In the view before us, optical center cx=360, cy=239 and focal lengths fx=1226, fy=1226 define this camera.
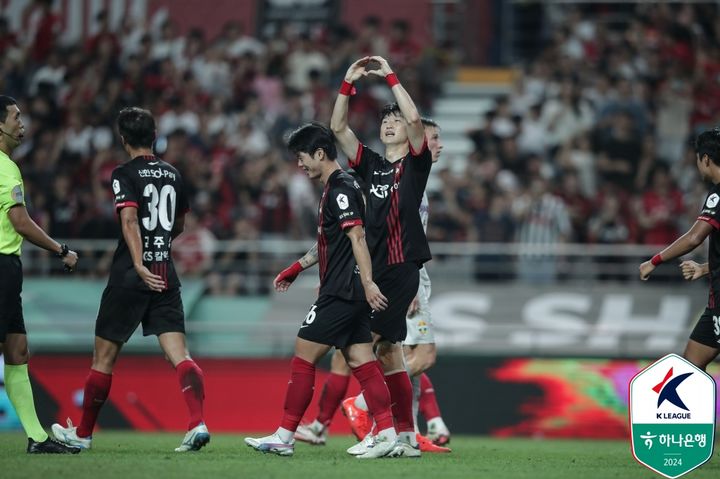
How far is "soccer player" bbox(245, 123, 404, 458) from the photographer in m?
8.98

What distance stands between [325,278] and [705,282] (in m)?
9.46

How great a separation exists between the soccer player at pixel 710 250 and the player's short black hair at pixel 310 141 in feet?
8.29

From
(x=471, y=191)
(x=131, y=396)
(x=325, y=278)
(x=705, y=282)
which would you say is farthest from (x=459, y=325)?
(x=325, y=278)

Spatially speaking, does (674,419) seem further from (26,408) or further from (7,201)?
(7,201)

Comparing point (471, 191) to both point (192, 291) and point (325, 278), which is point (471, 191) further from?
point (325, 278)

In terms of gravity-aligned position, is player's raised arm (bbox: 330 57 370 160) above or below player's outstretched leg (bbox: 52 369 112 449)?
above

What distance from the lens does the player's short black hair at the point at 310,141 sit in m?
9.19

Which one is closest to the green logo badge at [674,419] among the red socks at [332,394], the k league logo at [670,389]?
the k league logo at [670,389]

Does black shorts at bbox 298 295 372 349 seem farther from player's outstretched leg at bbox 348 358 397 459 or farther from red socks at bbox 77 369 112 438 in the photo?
red socks at bbox 77 369 112 438

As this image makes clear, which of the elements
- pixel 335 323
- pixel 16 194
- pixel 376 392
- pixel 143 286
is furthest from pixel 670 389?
pixel 16 194

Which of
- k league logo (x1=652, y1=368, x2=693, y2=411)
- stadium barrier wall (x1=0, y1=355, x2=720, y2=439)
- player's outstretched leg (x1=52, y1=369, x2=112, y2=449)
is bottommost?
stadium barrier wall (x1=0, y1=355, x2=720, y2=439)

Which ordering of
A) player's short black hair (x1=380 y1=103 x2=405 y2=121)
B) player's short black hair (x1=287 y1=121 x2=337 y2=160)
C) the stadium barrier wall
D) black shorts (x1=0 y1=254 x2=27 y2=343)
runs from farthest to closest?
the stadium barrier wall
player's short black hair (x1=380 y1=103 x2=405 y2=121)
player's short black hair (x1=287 y1=121 x2=337 y2=160)
black shorts (x1=0 y1=254 x2=27 y2=343)

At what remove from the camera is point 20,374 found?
9.02 meters

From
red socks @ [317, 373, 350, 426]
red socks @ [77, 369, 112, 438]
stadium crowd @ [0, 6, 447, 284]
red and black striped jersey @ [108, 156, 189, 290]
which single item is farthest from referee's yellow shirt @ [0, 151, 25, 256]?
stadium crowd @ [0, 6, 447, 284]
